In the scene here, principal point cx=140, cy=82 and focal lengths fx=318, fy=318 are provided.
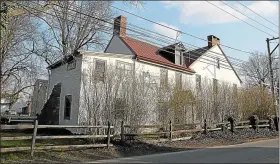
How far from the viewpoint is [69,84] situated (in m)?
23.0

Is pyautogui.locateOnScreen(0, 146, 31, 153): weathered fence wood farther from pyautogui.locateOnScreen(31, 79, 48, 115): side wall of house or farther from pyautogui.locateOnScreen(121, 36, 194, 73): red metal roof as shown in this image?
pyautogui.locateOnScreen(31, 79, 48, 115): side wall of house

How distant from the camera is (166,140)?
18141 mm

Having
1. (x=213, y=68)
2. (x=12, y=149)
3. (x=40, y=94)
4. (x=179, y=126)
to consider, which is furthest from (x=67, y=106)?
(x=213, y=68)

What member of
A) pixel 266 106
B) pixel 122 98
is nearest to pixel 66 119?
pixel 122 98

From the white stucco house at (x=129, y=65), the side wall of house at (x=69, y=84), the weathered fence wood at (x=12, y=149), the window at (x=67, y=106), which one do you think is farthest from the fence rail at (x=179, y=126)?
the window at (x=67, y=106)

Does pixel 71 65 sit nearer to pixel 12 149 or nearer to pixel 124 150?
pixel 124 150

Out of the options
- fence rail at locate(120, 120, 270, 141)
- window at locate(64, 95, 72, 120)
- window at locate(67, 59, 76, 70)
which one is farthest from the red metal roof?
fence rail at locate(120, 120, 270, 141)

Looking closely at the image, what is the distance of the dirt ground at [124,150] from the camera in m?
11.6

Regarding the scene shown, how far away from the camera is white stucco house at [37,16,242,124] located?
21.2 meters

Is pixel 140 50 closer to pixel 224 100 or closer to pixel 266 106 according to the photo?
pixel 224 100

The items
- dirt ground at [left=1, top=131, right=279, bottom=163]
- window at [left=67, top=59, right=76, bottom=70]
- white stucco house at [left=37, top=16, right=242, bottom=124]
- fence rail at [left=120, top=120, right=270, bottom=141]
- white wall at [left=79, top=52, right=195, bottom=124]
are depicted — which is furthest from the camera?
window at [left=67, top=59, right=76, bottom=70]

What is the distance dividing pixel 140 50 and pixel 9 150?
58.6ft

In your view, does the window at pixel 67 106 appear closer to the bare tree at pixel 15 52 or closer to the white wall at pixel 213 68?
the bare tree at pixel 15 52

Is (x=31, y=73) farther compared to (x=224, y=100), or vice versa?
(x=224, y=100)
